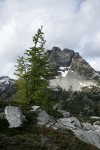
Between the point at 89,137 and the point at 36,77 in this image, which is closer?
the point at 89,137

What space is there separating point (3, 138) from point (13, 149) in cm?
170

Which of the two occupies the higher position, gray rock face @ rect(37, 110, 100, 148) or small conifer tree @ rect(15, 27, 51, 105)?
small conifer tree @ rect(15, 27, 51, 105)

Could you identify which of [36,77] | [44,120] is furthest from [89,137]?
[36,77]

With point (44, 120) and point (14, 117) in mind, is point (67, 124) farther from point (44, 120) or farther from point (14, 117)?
point (14, 117)

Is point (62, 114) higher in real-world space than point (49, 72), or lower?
lower

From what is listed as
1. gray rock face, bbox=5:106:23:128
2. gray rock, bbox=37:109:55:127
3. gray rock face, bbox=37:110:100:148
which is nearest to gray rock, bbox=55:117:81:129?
gray rock face, bbox=37:110:100:148

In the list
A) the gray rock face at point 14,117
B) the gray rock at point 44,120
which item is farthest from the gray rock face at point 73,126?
the gray rock face at point 14,117

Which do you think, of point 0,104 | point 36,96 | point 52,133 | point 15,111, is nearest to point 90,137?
point 52,133

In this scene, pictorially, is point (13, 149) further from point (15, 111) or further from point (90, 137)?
point (90, 137)

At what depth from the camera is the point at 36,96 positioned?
4547 cm

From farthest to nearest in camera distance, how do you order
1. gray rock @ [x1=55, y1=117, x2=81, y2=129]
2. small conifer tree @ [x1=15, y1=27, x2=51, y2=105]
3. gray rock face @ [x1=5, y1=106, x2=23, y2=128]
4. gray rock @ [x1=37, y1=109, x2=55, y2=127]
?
small conifer tree @ [x1=15, y1=27, x2=51, y2=105] < gray rock @ [x1=55, y1=117, x2=81, y2=129] < gray rock @ [x1=37, y1=109, x2=55, y2=127] < gray rock face @ [x1=5, y1=106, x2=23, y2=128]

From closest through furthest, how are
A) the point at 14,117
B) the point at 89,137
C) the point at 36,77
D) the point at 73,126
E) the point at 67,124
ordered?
the point at 14,117 → the point at 89,137 → the point at 73,126 → the point at 67,124 → the point at 36,77

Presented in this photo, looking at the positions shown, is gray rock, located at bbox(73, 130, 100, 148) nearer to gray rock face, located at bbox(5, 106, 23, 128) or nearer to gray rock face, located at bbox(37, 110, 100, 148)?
gray rock face, located at bbox(37, 110, 100, 148)

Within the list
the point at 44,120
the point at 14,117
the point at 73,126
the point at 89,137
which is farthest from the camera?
the point at 73,126
